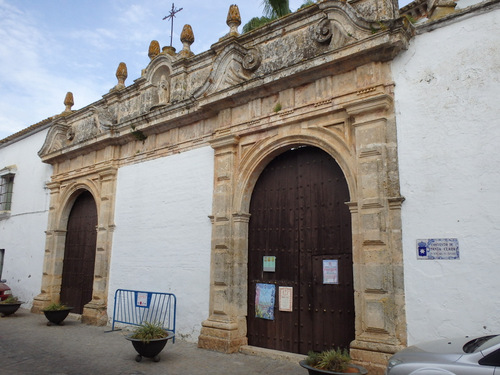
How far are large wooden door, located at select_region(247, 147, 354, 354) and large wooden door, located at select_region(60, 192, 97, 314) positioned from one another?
5.11m

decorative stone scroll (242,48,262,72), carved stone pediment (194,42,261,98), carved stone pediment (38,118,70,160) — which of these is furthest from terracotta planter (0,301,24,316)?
decorative stone scroll (242,48,262,72)

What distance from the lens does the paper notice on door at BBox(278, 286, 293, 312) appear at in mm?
6324

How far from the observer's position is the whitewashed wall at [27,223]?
11680 millimetres

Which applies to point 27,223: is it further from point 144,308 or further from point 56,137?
point 144,308

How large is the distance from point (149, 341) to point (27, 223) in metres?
8.33

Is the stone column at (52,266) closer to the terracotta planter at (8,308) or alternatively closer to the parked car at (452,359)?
the terracotta planter at (8,308)

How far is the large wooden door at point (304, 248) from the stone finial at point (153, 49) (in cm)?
458

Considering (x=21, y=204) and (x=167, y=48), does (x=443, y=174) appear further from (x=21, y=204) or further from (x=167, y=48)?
(x=21, y=204)

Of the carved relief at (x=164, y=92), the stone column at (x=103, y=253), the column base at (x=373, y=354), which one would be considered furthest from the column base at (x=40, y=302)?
the column base at (x=373, y=354)

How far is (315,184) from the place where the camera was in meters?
A: 6.44

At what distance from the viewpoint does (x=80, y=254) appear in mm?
10594

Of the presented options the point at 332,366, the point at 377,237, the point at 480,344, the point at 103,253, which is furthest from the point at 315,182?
the point at 103,253

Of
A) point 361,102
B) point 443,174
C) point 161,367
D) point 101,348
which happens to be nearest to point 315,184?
point 361,102

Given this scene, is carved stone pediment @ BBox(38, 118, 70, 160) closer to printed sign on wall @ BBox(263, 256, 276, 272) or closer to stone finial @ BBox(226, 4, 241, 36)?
stone finial @ BBox(226, 4, 241, 36)
